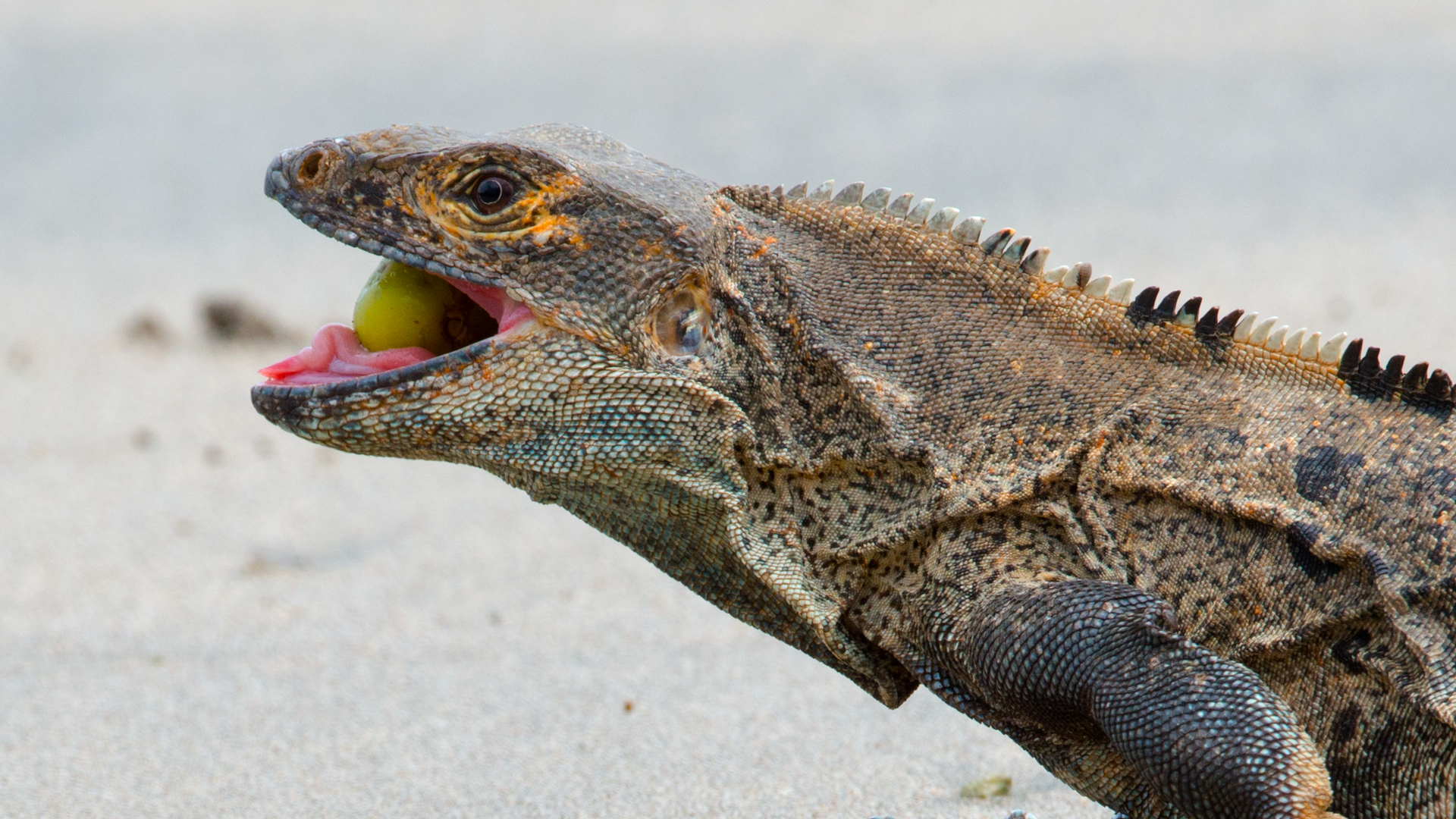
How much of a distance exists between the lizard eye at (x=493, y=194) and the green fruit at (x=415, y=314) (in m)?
0.30

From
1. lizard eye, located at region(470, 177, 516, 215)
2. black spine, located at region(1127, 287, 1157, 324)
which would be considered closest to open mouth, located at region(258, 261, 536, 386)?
lizard eye, located at region(470, 177, 516, 215)

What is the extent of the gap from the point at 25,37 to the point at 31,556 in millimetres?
12545

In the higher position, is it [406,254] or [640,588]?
[406,254]

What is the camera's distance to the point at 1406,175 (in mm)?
11523

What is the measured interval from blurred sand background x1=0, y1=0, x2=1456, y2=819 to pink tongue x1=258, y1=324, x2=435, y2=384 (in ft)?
5.84

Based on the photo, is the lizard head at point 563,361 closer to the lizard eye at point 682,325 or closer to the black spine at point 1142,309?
the lizard eye at point 682,325

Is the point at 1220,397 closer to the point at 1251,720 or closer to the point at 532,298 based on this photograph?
the point at 1251,720

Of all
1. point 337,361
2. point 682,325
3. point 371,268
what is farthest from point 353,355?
point 371,268

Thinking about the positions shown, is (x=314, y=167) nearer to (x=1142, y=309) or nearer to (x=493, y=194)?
(x=493, y=194)

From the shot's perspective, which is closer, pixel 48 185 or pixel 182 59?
pixel 48 185

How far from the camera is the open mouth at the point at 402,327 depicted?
153 inches

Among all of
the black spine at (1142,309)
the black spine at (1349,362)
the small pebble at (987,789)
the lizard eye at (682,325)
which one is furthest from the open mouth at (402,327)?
the small pebble at (987,789)

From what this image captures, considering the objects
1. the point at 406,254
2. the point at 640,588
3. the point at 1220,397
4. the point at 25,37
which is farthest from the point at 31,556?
the point at 25,37

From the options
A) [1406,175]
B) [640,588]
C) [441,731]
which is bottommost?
[441,731]
